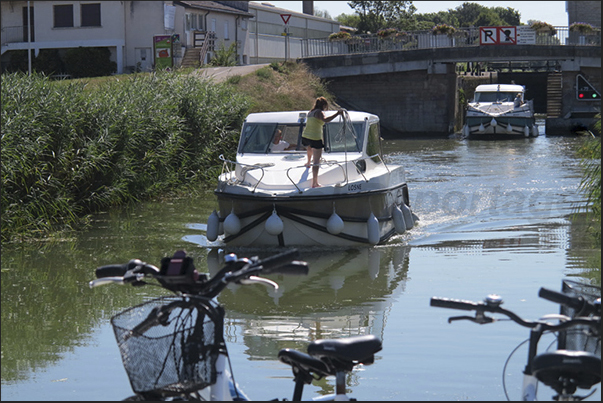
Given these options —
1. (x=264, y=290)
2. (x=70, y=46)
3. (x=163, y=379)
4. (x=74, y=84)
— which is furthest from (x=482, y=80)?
(x=163, y=379)

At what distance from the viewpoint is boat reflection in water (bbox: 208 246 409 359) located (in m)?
7.69

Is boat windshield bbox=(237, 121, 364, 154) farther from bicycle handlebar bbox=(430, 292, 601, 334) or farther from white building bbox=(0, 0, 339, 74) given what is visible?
white building bbox=(0, 0, 339, 74)

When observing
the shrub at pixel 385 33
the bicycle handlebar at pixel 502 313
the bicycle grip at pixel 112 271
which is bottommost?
the bicycle handlebar at pixel 502 313

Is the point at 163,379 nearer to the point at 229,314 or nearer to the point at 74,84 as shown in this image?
the point at 229,314

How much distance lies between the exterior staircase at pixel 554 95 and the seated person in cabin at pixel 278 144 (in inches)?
1317

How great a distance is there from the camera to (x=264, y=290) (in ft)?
32.7

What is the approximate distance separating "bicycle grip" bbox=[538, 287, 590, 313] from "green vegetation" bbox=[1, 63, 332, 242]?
33.1ft

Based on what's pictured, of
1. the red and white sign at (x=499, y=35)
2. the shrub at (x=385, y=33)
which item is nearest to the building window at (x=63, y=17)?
the shrub at (x=385, y=33)

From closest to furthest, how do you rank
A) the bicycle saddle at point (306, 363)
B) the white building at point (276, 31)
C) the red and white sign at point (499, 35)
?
1. the bicycle saddle at point (306, 363)
2. the red and white sign at point (499, 35)
3. the white building at point (276, 31)

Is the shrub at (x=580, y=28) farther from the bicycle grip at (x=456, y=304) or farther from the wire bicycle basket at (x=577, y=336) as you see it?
the bicycle grip at (x=456, y=304)

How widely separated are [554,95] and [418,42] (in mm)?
8461

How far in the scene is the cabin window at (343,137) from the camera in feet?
44.0

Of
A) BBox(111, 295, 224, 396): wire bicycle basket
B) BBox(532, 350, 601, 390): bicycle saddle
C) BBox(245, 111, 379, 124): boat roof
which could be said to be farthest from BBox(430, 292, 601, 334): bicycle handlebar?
BBox(245, 111, 379, 124): boat roof

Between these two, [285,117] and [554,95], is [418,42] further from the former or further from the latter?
[285,117]
